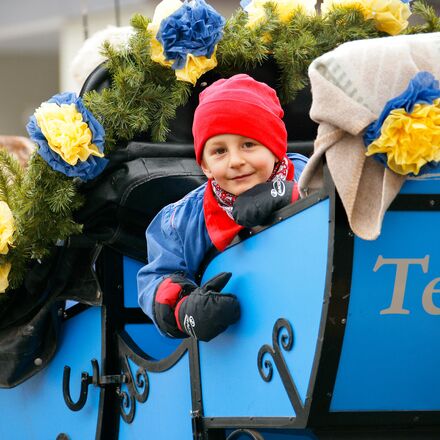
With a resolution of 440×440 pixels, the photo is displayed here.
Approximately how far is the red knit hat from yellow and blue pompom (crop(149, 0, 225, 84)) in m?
0.42

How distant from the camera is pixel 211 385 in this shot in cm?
321

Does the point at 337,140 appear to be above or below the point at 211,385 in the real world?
above

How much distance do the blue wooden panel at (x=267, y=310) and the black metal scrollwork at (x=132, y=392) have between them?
0.42 meters

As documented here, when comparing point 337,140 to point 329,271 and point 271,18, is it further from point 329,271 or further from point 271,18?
point 271,18

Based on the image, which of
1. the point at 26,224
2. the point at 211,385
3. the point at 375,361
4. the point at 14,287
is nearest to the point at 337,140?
the point at 375,361

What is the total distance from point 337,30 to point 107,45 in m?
0.79

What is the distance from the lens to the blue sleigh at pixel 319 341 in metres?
2.59

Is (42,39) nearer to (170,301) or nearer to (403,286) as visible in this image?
(170,301)

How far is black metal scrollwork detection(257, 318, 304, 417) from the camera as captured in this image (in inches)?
108

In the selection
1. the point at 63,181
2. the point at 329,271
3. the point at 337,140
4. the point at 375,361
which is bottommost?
the point at 375,361

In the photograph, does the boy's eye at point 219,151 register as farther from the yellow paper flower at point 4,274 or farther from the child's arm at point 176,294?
the yellow paper flower at point 4,274

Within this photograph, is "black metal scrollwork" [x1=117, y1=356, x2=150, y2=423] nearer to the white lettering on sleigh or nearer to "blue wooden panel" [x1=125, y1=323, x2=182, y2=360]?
"blue wooden panel" [x1=125, y1=323, x2=182, y2=360]

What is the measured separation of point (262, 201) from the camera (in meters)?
2.91

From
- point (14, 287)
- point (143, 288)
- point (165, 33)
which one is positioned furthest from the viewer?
point (14, 287)
